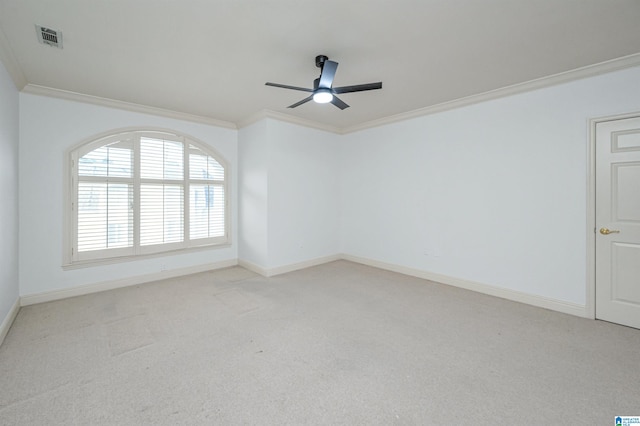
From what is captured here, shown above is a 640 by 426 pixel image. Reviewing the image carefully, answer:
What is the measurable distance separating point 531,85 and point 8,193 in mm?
6345

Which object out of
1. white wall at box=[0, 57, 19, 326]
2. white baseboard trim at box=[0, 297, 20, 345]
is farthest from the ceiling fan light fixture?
white baseboard trim at box=[0, 297, 20, 345]

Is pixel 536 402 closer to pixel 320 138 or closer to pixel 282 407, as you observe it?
pixel 282 407

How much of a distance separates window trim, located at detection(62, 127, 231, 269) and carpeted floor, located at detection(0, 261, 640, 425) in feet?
2.26

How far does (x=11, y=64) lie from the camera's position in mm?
3020

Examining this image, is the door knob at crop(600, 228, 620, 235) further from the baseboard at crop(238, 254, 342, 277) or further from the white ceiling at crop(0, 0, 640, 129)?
the baseboard at crop(238, 254, 342, 277)

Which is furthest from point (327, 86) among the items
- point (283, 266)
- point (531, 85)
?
point (283, 266)

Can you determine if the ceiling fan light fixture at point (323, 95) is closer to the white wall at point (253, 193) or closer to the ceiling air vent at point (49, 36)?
the white wall at point (253, 193)

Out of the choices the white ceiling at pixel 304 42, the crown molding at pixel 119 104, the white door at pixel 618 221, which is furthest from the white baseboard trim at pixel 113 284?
the white door at pixel 618 221

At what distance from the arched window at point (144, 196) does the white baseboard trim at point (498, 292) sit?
3.49 m

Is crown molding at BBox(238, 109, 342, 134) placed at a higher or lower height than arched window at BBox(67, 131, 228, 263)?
higher

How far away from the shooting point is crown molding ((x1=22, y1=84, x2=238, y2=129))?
3750 millimetres

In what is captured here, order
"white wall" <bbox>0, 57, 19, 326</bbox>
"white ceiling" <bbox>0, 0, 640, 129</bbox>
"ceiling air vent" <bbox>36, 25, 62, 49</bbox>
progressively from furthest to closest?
"white wall" <bbox>0, 57, 19, 326</bbox> → "ceiling air vent" <bbox>36, 25, 62, 49</bbox> → "white ceiling" <bbox>0, 0, 640, 129</bbox>

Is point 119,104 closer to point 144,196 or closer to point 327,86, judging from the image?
point 144,196

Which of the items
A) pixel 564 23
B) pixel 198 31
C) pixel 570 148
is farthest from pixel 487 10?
pixel 198 31
